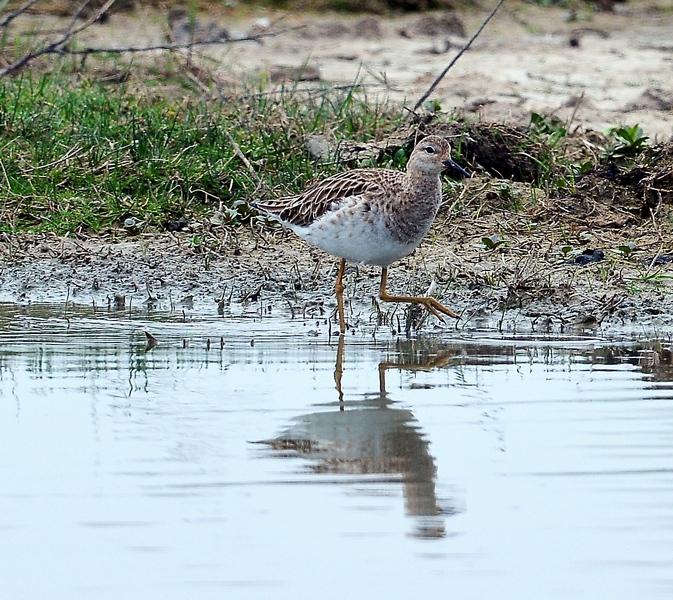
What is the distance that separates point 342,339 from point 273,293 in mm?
1062

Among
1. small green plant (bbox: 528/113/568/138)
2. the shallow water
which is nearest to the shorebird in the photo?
the shallow water

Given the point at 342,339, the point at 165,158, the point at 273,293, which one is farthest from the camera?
the point at 165,158

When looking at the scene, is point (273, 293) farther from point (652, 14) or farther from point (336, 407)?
point (652, 14)

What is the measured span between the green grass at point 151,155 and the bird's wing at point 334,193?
138cm

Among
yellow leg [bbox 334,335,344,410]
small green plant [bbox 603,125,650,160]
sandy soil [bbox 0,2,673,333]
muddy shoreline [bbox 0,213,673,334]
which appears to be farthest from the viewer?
small green plant [bbox 603,125,650,160]

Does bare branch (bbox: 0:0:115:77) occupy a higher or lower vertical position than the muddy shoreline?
higher

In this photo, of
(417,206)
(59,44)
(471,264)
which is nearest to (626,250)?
(471,264)

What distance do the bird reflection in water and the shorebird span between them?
4.34 ft

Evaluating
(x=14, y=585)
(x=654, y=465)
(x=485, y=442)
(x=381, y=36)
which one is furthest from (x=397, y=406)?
(x=381, y=36)

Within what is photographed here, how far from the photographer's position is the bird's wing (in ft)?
22.4

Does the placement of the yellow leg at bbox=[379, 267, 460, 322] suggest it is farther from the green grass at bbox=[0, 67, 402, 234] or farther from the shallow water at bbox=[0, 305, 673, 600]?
the green grass at bbox=[0, 67, 402, 234]

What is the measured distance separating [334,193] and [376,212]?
31 centimetres

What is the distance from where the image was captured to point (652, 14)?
51.3 feet

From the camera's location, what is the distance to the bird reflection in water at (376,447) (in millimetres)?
4199
